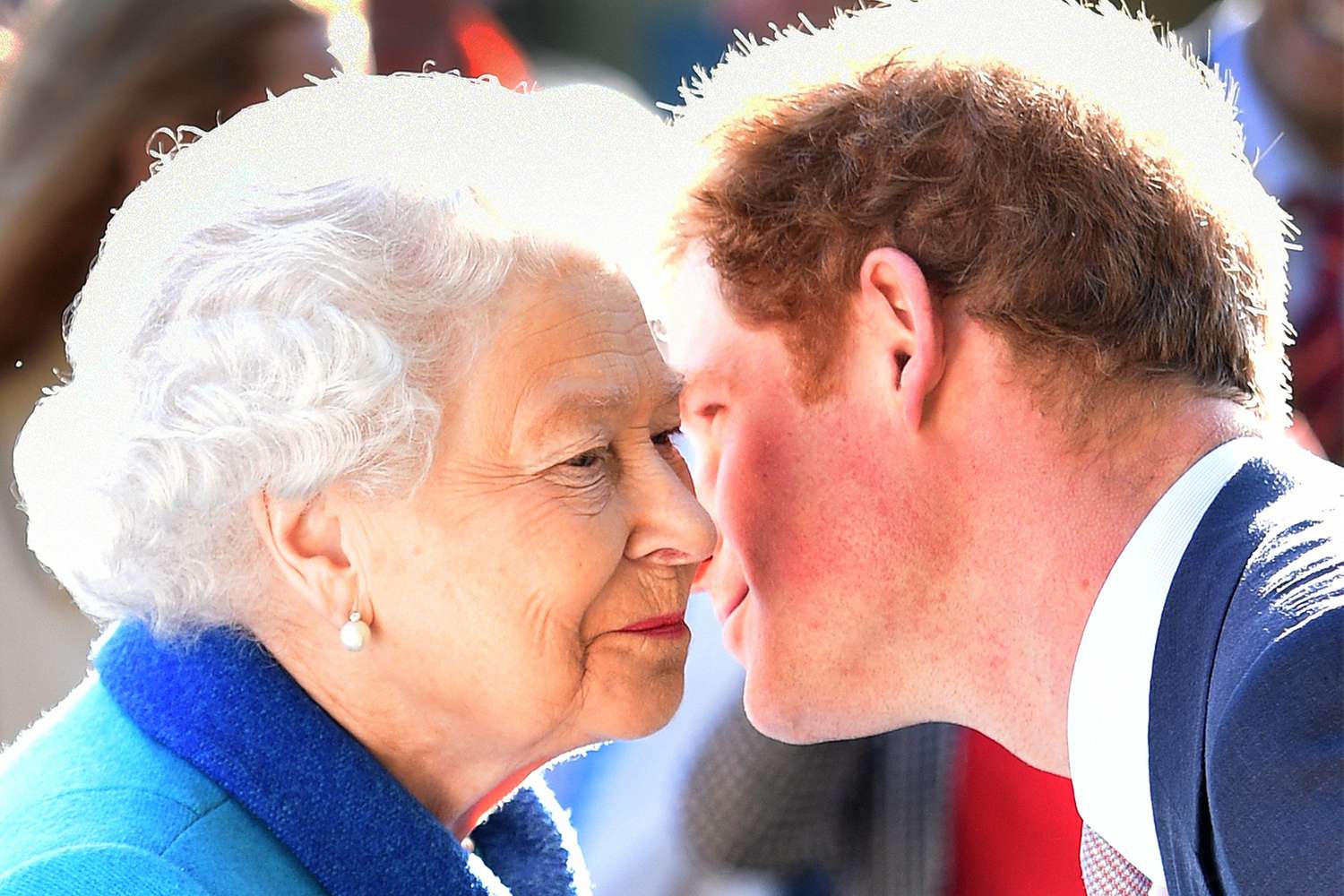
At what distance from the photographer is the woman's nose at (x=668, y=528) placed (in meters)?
1.81

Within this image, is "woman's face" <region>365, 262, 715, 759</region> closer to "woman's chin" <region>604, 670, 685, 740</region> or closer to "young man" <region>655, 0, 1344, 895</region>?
"woman's chin" <region>604, 670, 685, 740</region>

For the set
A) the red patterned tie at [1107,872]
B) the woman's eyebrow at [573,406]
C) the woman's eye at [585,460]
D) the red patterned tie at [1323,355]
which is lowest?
the red patterned tie at [1323,355]

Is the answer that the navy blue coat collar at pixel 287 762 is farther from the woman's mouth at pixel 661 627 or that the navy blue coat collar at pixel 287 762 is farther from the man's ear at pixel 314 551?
the woman's mouth at pixel 661 627

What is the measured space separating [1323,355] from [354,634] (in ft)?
8.66

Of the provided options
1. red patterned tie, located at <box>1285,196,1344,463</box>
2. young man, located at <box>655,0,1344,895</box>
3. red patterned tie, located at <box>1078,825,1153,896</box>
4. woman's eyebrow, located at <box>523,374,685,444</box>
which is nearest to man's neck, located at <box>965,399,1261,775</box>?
young man, located at <box>655,0,1344,895</box>

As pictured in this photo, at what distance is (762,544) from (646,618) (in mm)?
400

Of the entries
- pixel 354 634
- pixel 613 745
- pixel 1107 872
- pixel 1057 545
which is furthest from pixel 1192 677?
pixel 613 745

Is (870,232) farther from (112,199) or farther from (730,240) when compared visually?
(112,199)

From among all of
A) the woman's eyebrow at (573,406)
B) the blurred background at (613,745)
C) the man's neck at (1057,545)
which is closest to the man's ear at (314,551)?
the woman's eyebrow at (573,406)

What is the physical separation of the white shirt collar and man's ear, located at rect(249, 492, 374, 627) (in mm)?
838

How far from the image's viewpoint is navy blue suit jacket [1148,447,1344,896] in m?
1.43

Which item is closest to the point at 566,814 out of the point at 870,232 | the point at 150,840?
the point at 150,840

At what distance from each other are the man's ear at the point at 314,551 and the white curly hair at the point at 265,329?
0.02 m

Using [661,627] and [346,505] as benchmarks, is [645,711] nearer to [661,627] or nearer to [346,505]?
[661,627]
